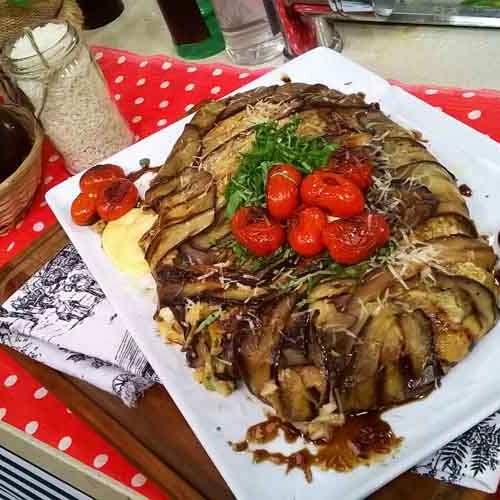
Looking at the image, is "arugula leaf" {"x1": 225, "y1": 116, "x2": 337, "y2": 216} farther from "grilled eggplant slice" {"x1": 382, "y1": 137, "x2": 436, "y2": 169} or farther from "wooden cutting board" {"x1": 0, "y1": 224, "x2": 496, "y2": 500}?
"wooden cutting board" {"x1": 0, "y1": 224, "x2": 496, "y2": 500}

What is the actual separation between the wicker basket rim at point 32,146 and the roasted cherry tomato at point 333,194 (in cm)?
120

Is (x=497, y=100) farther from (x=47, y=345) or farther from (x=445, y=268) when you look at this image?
(x=47, y=345)

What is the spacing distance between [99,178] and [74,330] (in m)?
0.56

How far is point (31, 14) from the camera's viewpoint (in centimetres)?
299

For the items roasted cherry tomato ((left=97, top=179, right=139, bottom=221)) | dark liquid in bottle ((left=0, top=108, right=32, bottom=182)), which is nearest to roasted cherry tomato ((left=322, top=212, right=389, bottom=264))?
roasted cherry tomato ((left=97, top=179, right=139, bottom=221))

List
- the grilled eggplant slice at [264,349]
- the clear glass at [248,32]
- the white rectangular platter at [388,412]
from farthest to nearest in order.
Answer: the clear glass at [248,32] → the grilled eggplant slice at [264,349] → the white rectangular platter at [388,412]

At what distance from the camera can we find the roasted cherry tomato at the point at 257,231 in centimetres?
154

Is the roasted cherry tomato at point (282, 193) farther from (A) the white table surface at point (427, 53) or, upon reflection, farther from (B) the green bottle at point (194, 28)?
(B) the green bottle at point (194, 28)

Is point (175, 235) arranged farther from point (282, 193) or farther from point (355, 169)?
point (355, 169)

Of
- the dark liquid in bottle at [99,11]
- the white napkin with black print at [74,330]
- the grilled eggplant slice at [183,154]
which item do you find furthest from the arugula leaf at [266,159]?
the dark liquid in bottle at [99,11]

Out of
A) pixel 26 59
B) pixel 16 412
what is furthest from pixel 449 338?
pixel 26 59

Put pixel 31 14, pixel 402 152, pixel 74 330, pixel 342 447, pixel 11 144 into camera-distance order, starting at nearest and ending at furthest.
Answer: pixel 342 447, pixel 402 152, pixel 74 330, pixel 11 144, pixel 31 14

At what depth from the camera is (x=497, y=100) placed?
2.10m

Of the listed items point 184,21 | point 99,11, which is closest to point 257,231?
point 184,21
